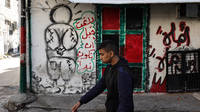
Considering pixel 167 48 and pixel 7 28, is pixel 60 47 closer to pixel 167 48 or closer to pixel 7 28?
pixel 167 48

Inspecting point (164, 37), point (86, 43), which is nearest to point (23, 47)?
point (86, 43)

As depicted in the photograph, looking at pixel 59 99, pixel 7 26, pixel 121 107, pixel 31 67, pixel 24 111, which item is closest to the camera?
pixel 121 107

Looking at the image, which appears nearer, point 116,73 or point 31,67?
point 116,73

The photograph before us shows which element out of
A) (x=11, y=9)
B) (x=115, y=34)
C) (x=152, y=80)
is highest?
(x=11, y=9)

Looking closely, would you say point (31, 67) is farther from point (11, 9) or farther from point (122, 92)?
point (11, 9)

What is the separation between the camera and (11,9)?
18766mm

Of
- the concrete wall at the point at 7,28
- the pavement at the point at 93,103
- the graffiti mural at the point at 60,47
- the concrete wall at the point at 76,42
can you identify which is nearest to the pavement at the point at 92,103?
the pavement at the point at 93,103

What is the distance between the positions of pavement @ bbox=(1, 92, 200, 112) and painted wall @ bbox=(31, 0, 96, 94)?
0.40 metres

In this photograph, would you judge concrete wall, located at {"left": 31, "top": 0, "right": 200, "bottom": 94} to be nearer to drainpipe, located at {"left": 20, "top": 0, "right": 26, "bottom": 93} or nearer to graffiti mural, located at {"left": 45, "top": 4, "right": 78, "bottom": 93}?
graffiti mural, located at {"left": 45, "top": 4, "right": 78, "bottom": 93}

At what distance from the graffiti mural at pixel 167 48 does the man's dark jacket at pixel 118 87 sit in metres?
3.49

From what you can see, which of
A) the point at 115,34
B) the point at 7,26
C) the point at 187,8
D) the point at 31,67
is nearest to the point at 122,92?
the point at 115,34

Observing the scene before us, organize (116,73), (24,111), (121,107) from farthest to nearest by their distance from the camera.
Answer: (24,111) < (116,73) < (121,107)

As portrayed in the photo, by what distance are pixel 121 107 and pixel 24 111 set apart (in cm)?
316

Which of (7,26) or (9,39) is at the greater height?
(7,26)
